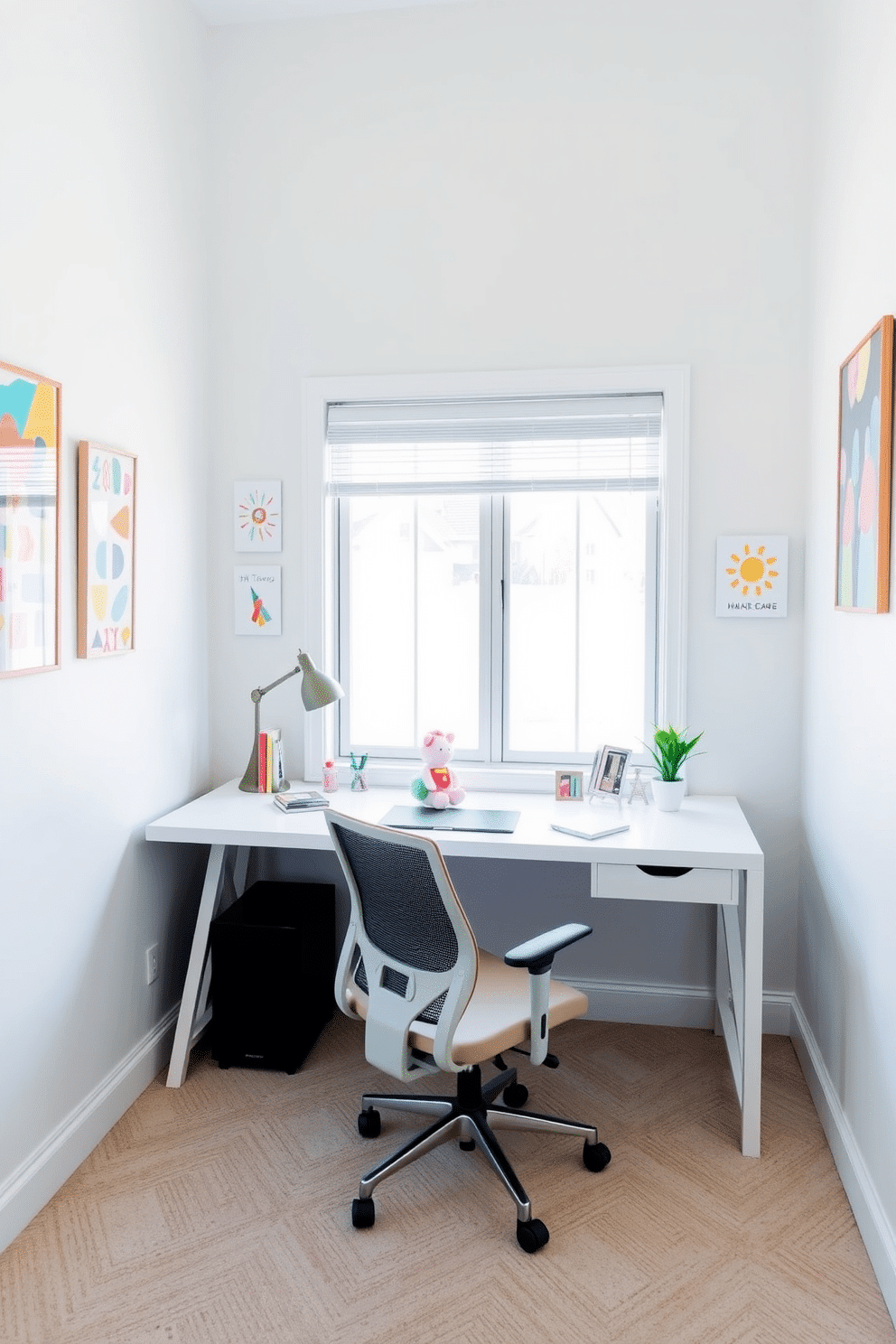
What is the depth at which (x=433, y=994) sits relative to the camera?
1.97 m

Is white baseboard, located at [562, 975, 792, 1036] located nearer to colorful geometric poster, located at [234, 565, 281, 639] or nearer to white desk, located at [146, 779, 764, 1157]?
white desk, located at [146, 779, 764, 1157]

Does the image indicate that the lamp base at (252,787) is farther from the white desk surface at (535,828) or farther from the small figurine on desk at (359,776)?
the small figurine on desk at (359,776)

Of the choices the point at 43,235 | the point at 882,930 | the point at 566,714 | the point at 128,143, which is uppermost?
the point at 128,143

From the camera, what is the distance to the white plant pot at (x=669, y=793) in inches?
106

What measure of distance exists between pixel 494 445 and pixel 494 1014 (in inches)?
68.1

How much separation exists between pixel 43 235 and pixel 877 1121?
8.63 ft

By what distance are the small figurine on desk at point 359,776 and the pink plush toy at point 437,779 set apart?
22 cm

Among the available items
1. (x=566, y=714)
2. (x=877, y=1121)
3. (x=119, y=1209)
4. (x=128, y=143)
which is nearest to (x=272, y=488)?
(x=128, y=143)

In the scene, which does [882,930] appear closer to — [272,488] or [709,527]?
[709,527]

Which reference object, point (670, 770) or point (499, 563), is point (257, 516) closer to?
point (499, 563)

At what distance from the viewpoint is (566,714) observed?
10.0ft

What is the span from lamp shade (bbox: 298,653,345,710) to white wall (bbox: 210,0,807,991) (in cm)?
36

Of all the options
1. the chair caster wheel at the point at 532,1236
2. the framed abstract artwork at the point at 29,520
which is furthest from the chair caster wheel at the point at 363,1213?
the framed abstract artwork at the point at 29,520

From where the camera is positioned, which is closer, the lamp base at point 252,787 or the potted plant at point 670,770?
the potted plant at point 670,770
